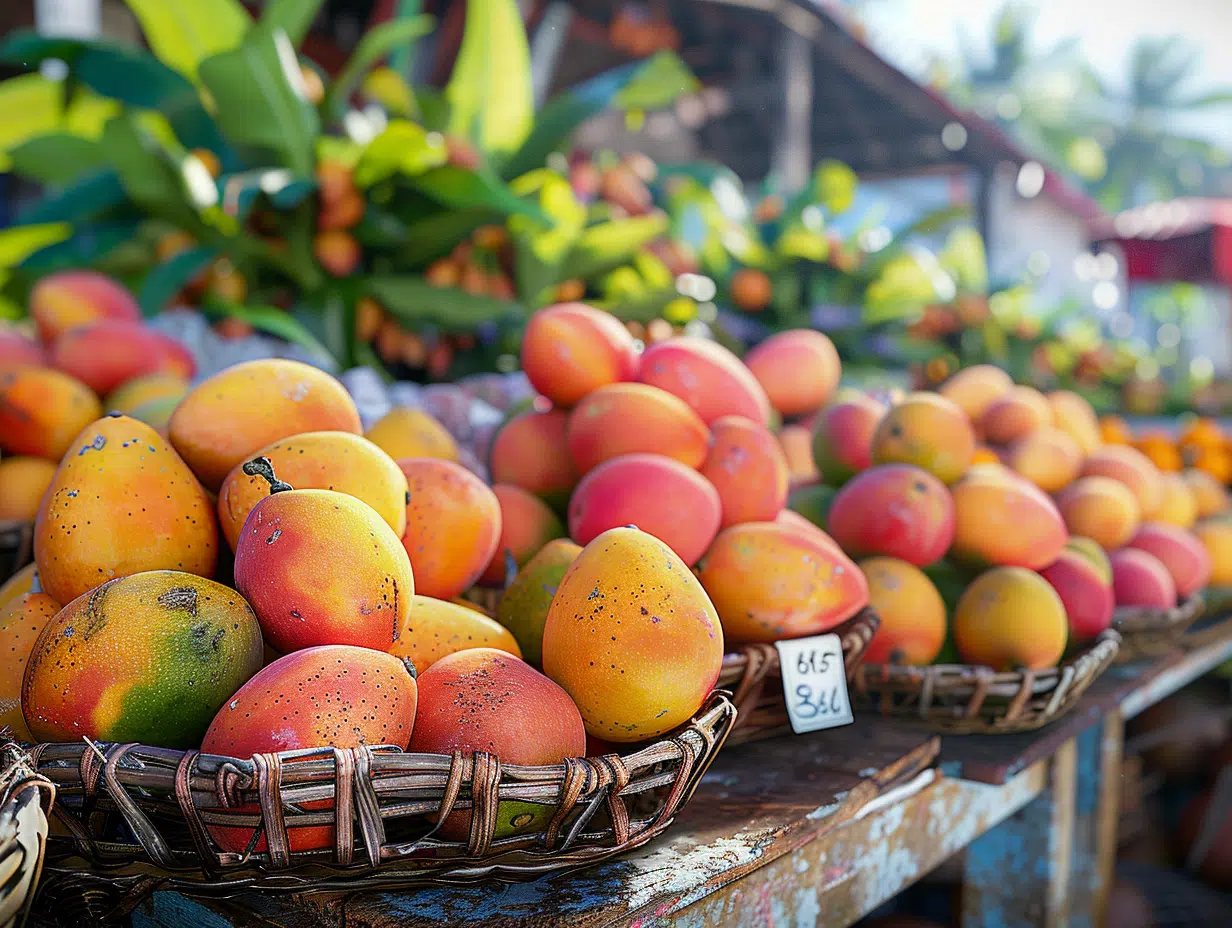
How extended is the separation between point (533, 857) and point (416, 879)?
0.29ft

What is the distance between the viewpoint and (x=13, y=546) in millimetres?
1251

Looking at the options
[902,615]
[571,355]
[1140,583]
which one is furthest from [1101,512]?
[571,355]

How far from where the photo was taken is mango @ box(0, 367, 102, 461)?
53.4 inches

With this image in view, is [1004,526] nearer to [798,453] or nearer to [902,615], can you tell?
[902,615]

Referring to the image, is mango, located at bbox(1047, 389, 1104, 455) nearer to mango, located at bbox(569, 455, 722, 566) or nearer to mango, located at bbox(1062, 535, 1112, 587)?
mango, located at bbox(1062, 535, 1112, 587)

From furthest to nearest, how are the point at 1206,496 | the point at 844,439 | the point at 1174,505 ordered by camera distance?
1. the point at 1206,496
2. the point at 1174,505
3. the point at 844,439

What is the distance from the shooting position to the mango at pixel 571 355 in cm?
136

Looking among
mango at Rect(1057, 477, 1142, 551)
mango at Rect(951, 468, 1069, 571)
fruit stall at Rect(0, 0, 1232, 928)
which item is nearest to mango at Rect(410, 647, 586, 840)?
fruit stall at Rect(0, 0, 1232, 928)

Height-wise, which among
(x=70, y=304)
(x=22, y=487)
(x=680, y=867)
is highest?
(x=70, y=304)

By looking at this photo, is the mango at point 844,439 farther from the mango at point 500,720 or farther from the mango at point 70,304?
the mango at point 70,304

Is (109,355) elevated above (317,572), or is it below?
above

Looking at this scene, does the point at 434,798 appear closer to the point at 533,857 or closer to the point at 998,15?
the point at 533,857

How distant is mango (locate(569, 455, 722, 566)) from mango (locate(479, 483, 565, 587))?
105 mm

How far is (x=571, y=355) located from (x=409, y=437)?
0.25 m
